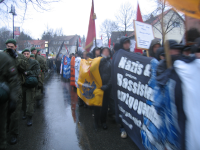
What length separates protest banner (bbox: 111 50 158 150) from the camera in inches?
96.0

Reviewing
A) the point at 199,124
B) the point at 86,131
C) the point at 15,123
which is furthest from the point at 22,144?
the point at 199,124

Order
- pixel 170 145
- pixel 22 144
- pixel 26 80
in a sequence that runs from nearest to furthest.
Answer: pixel 170 145 → pixel 22 144 → pixel 26 80

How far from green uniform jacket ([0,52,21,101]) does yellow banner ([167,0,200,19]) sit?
2.35 metres

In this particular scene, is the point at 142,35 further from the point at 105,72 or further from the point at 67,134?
the point at 67,134

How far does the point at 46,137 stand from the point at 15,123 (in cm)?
69

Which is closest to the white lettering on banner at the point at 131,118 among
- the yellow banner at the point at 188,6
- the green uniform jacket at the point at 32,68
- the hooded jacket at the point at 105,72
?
the hooded jacket at the point at 105,72

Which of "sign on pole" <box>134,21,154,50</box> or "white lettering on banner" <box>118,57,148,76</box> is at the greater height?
"sign on pole" <box>134,21,154,50</box>

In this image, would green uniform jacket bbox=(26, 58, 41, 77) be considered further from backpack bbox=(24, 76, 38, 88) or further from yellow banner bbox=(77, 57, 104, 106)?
yellow banner bbox=(77, 57, 104, 106)

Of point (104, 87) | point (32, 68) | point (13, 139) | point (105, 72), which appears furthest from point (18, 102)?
point (105, 72)

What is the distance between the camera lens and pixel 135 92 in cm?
280

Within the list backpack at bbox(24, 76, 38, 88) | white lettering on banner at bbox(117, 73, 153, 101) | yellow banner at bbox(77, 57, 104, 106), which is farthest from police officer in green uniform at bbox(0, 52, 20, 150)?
white lettering on banner at bbox(117, 73, 153, 101)

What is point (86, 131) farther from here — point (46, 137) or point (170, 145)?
Answer: point (170, 145)

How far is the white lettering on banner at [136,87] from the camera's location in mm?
2438

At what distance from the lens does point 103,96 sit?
3805 millimetres
